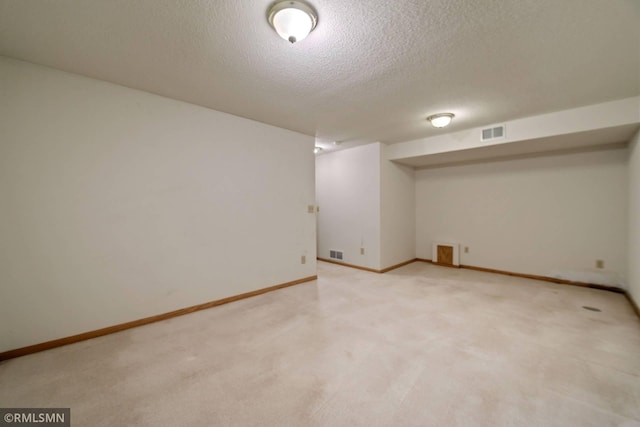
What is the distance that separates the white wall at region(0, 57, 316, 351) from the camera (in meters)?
2.01

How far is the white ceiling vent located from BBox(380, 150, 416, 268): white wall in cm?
155

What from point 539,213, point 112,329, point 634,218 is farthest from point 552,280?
point 112,329

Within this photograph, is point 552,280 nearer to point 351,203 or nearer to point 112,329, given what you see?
point 351,203

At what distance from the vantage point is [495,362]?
1880 millimetres

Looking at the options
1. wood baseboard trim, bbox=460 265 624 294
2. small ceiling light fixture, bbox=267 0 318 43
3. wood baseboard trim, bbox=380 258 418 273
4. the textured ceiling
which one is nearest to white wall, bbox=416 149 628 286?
wood baseboard trim, bbox=460 265 624 294

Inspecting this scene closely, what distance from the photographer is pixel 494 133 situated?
11.4 ft

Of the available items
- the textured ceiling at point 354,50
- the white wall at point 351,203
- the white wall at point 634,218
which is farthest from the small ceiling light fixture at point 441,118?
the white wall at point 634,218

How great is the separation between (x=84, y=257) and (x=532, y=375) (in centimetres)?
376

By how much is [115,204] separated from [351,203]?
361 cm

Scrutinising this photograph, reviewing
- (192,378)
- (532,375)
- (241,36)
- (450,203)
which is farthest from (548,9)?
(450,203)

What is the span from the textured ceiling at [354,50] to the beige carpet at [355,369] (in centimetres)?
235

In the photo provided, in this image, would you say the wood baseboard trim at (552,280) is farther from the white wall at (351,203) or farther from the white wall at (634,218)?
the white wall at (351,203)

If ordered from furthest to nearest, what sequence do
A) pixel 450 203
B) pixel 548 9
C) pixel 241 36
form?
pixel 450 203
pixel 241 36
pixel 548 9

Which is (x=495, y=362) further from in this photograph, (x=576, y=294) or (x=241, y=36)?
(x=241, y=36)
